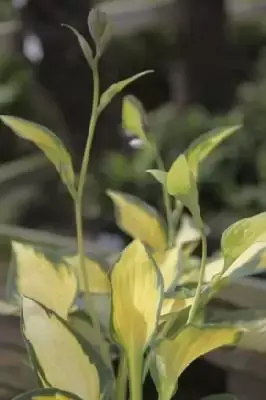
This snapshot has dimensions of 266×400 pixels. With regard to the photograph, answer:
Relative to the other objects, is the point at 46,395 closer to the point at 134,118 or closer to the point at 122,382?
the point at 122,382

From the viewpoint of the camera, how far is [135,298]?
434 mm

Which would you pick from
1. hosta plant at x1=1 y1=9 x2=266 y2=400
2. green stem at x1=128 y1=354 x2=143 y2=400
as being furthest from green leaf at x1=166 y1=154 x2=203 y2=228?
green stem at x1=128 y1=354 x2=143 y2=400

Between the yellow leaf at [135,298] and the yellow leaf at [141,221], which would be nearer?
the yellow leaf at [135,298]

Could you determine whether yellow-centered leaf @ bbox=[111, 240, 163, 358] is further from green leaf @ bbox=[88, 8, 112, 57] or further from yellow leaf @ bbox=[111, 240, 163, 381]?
green leaf @ bbox=[88, 8, 112, 57]

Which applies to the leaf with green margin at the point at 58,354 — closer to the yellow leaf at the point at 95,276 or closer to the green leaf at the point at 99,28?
the yellow leaf at the point at 95,276

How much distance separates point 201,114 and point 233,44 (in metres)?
0.11

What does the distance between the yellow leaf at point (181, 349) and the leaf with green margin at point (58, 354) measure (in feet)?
0.14

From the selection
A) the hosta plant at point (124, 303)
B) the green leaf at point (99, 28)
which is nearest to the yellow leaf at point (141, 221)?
the hosta plant at point (124, 303)

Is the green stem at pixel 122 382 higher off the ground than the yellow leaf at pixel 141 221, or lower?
lower

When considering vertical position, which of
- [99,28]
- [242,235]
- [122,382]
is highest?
[99,28]

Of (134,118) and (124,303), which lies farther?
(134,118)

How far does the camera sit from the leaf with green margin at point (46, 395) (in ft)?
1.39

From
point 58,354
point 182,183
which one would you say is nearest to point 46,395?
point 58,354

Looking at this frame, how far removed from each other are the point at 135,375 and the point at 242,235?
114 mm
